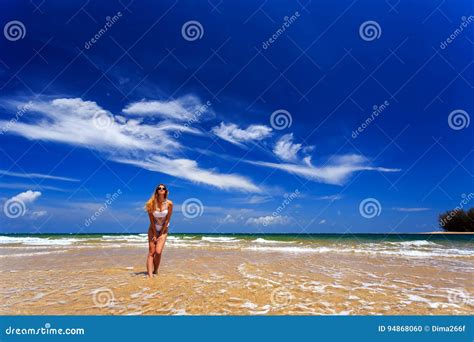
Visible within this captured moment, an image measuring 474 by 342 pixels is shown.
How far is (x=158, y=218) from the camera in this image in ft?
22.4

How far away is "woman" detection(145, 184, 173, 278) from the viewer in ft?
22.0

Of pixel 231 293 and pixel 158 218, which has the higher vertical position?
pixel 158 218

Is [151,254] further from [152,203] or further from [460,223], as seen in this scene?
[460,223]

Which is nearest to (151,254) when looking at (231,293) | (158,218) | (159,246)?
(159,246)

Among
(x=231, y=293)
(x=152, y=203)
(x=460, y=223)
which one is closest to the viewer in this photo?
(x=231, y=293)

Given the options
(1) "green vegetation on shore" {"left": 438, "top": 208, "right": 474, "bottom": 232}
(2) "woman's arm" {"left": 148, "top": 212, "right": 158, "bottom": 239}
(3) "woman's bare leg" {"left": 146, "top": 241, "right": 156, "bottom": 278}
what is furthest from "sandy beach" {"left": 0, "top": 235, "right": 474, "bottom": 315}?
(1) "green vegetation on shore" {"left": 438, "top": 208, "right": 474, "bottom": 232}

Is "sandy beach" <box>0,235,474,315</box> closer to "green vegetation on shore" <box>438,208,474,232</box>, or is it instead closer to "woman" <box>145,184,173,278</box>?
"woman" <box>145,184,173,278</box>

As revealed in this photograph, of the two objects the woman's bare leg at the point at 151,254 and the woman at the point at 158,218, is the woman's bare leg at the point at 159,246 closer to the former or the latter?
the woman at the point at 158,218

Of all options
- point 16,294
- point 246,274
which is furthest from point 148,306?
point 246,274

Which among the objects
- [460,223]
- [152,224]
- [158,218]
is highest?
[158,218]

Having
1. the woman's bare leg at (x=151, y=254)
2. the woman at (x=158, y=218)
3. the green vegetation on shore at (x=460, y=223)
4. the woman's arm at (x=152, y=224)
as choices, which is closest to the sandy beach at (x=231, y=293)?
the woman's bare leg at (x=151, y=254)
